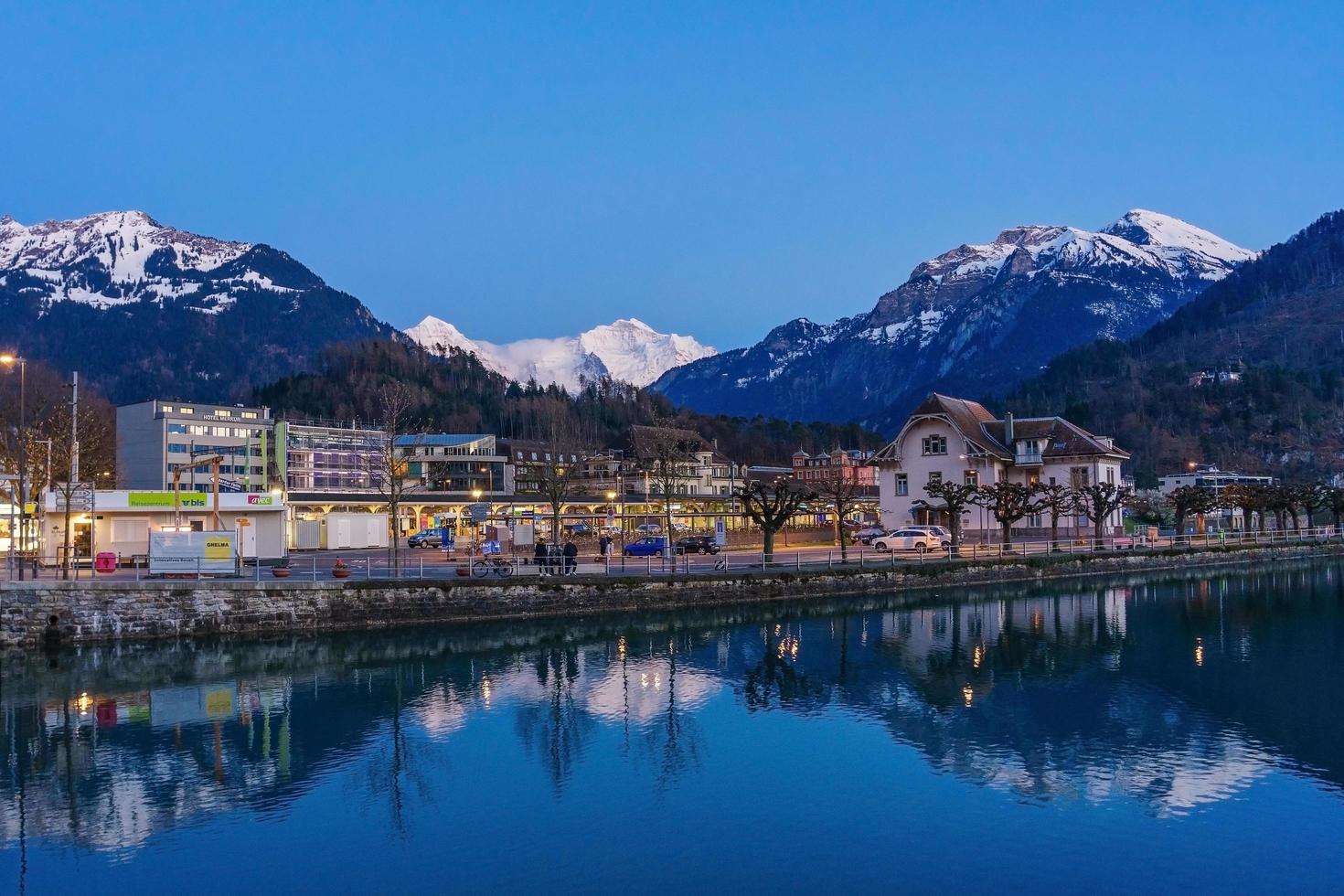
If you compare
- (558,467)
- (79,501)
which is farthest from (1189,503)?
(79,501)

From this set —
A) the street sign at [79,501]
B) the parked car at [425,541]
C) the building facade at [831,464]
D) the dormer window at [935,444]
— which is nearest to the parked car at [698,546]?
the parked car at [425,541]

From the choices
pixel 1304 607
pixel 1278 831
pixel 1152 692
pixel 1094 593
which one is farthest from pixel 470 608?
pixel 1304 607

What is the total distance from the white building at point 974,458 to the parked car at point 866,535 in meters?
3.44

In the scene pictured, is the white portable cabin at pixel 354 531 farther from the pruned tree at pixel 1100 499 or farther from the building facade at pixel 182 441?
the building facade at pixel 182 441

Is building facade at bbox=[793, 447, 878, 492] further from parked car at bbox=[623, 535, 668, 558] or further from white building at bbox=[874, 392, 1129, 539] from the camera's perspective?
parked car at bbox=[623, 535, 668, 558]

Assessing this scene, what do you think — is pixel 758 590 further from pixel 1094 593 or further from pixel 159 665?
pixel 159 665

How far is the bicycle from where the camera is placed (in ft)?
140

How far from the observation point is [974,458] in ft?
247

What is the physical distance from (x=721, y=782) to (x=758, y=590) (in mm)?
26427

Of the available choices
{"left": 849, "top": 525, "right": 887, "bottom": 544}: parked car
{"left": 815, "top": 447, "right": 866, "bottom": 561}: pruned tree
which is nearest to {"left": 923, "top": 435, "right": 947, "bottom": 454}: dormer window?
{"left": 815, "top": 447, "right": 866, "bottom": 561}: pruned tree

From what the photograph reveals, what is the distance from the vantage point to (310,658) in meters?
33.3

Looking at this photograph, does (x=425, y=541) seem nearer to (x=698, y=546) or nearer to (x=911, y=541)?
(x=698, y=546)

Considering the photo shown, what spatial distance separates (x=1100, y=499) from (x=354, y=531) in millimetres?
48914

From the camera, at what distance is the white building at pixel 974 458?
75312 mm
